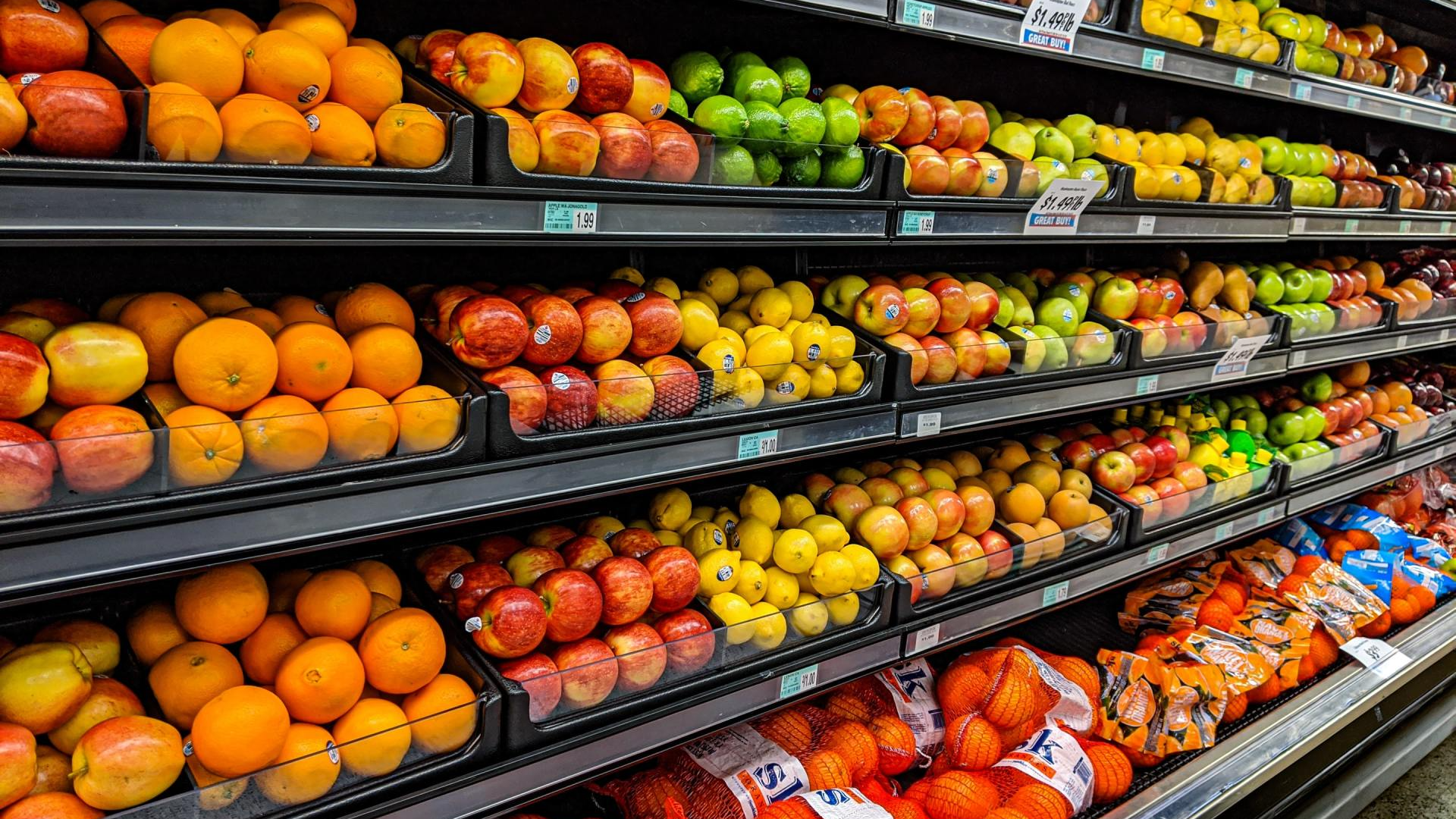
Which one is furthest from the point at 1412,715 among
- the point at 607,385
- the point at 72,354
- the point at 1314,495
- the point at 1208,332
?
the point at 72,354

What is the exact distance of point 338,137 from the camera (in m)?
1.20

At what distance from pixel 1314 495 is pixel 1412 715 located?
30.2 inches

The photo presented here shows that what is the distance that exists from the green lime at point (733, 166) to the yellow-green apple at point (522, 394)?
47cm

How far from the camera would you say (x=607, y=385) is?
1.52 meters

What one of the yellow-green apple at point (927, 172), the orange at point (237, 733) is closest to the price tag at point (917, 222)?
the yellow-green apple at point (927, 172)

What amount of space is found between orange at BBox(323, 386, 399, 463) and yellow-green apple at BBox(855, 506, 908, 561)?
1.08 m

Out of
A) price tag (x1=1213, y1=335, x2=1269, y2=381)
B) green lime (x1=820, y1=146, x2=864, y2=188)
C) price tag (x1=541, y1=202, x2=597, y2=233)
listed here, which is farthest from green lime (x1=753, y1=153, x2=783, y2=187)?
price tag (x1=1213, y1=335, x2=1269, y2=381)

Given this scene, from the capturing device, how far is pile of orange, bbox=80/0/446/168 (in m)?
1.08

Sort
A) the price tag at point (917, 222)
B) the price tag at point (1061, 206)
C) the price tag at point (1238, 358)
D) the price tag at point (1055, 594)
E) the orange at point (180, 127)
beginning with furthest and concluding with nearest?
the price tag at point (1238, 358) < the price tag at point (1055, 594) < the price tag at point (1061, 206) < the price tag at point (917, 222) < the orange at point (180, 127)

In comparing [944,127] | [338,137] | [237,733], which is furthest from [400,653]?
[944,127]

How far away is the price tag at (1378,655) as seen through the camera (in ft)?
9.00

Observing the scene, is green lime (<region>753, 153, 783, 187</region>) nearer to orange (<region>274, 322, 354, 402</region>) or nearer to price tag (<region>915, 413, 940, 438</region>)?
price tag (<region>915, 413, 940, 438</region>)

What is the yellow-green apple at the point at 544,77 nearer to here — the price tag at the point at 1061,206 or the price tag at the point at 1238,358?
the price tag at the point at 1061,206

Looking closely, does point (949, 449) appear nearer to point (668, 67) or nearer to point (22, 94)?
point (668, 67)
